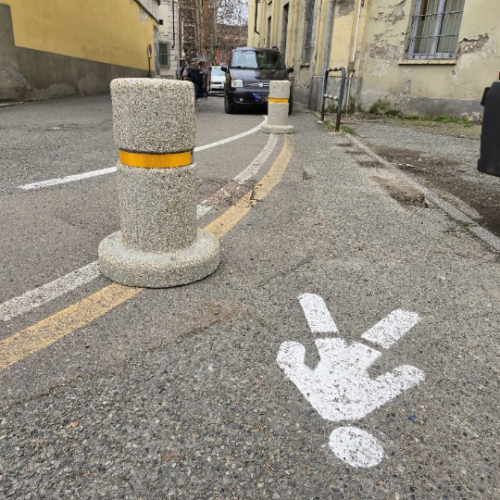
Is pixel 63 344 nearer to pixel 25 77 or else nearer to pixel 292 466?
pixel 292 466

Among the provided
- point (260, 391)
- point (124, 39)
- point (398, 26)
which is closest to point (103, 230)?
→ point (260, 391)

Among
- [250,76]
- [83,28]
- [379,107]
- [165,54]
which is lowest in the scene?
[379,107]

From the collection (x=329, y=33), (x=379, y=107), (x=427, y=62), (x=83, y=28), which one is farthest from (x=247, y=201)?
(x=83, y=28)

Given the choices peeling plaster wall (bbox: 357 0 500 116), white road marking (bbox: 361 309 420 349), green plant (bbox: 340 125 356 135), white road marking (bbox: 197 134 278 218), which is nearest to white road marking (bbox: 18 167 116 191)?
white road marking (bbox: 197 134 278 218)

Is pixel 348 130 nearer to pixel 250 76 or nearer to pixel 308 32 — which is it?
pixel 250 76

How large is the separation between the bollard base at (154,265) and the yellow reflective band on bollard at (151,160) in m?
0.55

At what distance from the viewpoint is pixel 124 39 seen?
22.1m

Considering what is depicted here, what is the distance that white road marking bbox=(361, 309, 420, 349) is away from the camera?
2.40m

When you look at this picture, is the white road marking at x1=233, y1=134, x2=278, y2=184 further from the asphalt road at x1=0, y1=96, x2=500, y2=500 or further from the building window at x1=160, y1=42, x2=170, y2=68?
the building window at x1=160, y1=42, x2=170, y2=68

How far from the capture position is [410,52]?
41.8 ft

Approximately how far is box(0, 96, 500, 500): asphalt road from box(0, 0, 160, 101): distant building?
9.57m

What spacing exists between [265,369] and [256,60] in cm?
1379

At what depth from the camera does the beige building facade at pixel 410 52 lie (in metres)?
11.0

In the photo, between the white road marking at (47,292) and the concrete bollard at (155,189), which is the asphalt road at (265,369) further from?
the concrete bollard at (155,189)
